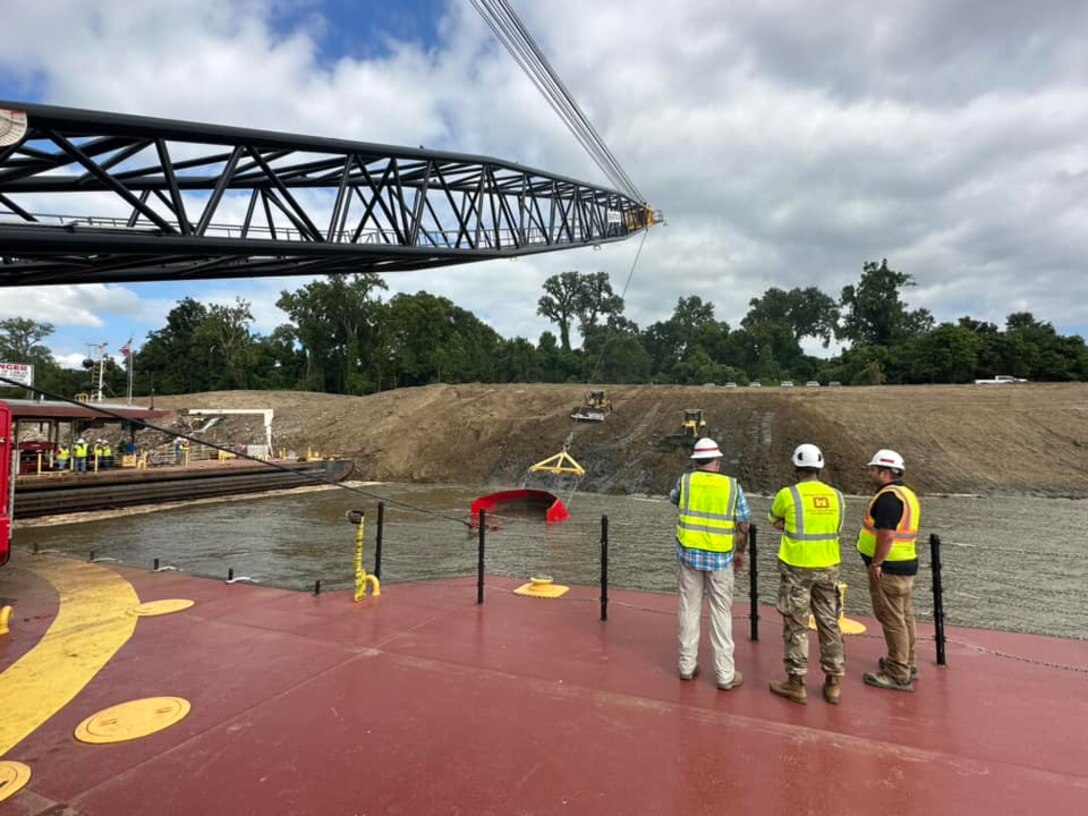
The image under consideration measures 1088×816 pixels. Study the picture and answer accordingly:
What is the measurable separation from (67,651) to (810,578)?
270 inches

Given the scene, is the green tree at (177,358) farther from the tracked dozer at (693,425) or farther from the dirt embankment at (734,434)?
the tracked dozer at (693,425)

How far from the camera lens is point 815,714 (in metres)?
4.35

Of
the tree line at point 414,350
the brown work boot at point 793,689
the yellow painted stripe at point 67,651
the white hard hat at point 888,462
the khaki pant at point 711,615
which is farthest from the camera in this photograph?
the tree line at point 414,350

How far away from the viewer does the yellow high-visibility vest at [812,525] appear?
181 inches

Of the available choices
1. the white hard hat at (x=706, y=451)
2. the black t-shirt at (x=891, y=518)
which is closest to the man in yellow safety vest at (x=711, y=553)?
the white hard hat at (x=706, y=451)

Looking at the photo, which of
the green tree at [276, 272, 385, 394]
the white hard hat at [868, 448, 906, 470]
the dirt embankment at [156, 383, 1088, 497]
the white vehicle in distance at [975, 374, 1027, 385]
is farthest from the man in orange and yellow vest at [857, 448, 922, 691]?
the green tree at [276, 272, 385, 394]

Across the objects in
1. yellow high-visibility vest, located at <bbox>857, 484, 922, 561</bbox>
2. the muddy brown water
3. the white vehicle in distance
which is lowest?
the muddy brown water

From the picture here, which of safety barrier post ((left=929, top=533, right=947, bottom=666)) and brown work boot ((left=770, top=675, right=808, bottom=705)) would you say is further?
safety barrier post ((left=929, top=533, right=947, bottom=666))

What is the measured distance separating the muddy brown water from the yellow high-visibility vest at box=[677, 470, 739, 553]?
5871 millimetres

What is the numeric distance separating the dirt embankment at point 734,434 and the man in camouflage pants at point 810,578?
937 inches

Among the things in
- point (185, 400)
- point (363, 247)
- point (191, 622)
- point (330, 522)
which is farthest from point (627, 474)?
point (185, 400)

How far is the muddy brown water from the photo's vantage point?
35.3 ft

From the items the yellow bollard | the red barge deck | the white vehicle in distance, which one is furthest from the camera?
the white vehicle in distance

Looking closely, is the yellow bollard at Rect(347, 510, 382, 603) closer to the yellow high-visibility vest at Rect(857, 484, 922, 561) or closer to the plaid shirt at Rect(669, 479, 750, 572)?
the plaid shirt at Rect(669, 479, 750, 572)
